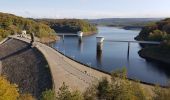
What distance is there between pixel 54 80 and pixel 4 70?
11.0m

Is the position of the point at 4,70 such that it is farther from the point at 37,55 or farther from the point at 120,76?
the point at 120,76

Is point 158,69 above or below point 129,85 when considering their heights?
below

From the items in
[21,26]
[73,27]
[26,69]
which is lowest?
[73,27]

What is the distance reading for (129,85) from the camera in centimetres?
2022

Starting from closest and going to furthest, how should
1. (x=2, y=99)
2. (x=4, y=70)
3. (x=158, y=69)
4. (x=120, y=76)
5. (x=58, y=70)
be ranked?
(x=2, y=99)
(x=120, y=76)
(x=58, y=70)
(x=4, y=70)
(x=158, y=69)

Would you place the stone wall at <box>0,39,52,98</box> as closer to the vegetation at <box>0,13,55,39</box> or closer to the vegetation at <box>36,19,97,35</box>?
the vegetation at <box>0,13,55,39</box>

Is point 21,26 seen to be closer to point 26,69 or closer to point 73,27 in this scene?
point 73,27

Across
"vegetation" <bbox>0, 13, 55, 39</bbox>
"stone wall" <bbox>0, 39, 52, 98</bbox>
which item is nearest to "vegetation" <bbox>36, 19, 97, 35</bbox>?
"vegetation" <bbox>0, 13, 55, 39</bbox>

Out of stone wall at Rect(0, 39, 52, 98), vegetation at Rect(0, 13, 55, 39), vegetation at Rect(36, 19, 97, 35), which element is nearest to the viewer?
stone wall at Rect(0, 39, 52, 98)

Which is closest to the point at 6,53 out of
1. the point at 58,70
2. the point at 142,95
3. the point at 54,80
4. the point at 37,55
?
the point at 37,55

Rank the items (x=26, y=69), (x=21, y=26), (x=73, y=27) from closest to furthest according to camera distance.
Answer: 1. (x=26, y=69)
2. (x=21, y=26)
3. (x=73, y=27)

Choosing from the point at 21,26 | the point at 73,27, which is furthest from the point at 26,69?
the point at 73,27

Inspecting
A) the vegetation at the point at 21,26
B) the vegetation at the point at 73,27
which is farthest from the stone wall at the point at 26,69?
→ the vegetation at the point at 73,27

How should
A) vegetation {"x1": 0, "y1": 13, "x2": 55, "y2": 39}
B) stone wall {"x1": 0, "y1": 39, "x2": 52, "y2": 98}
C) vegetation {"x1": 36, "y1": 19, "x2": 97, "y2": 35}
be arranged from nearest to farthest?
1. stone wall {"x1": 0, "y1": 39, "x2": 52, "y2": 98}
2. vegetation {"x1": 0, "y1": 13, "x2": 55, "y2": 39}
3. vegetation {"x1": 36, "y1": 19, "x2": 97, "y2": 35}
